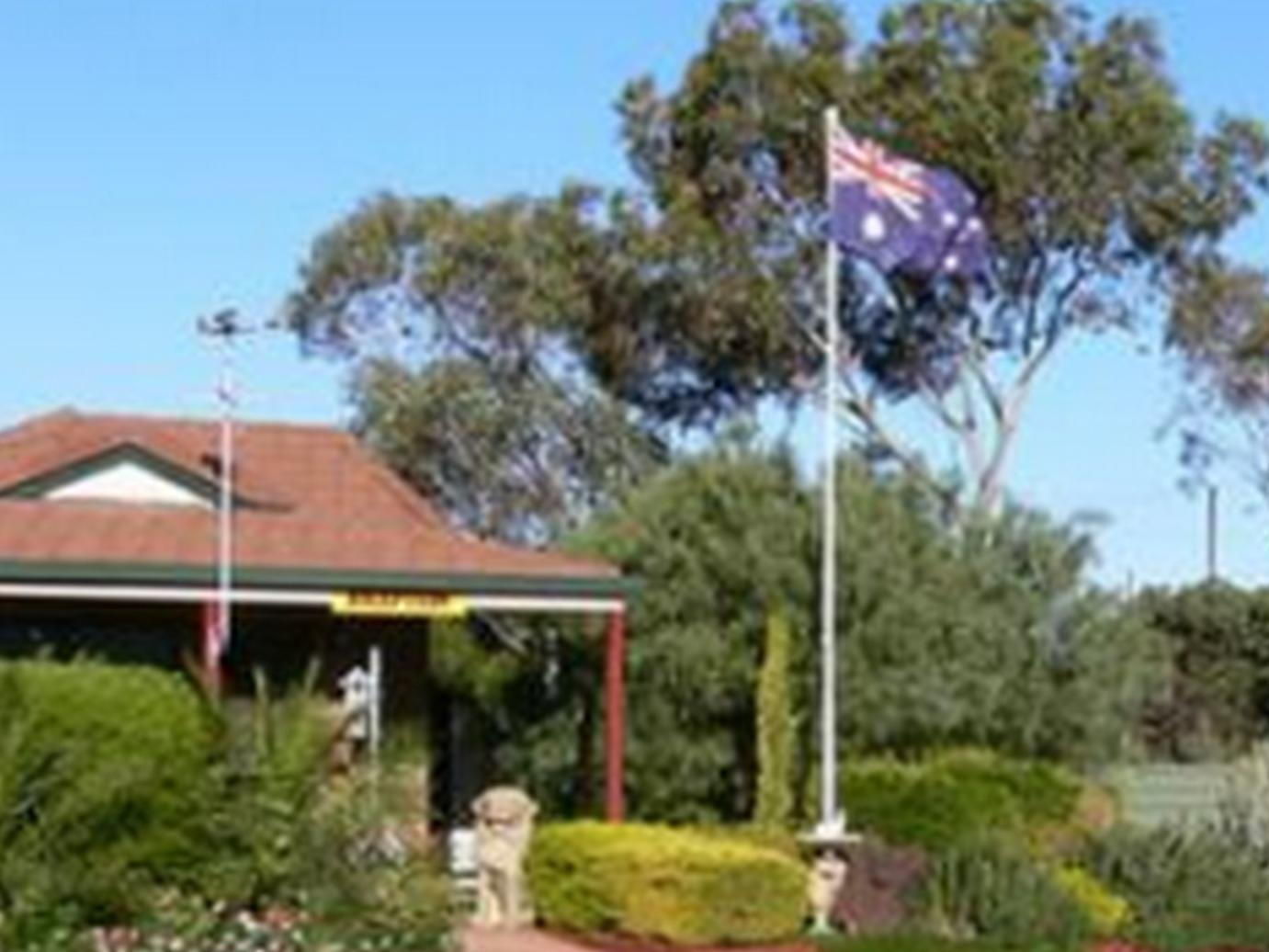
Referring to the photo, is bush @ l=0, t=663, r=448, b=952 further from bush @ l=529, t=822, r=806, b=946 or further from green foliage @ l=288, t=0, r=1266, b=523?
green foliage @ l=288, t=0, r=1266, b=523

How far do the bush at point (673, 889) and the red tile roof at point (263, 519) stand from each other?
215 inches

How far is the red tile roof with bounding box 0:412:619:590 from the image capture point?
2908 centimetres

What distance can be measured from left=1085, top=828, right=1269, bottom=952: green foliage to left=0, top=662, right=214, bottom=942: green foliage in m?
8.89

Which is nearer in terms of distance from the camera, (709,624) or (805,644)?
(805,644)

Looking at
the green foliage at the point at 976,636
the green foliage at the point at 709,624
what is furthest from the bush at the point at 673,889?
the green foliage at the point at 976,636

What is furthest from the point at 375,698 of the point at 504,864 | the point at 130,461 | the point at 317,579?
the point at 504,864

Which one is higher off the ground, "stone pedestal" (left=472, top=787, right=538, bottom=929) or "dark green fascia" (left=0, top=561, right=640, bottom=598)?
"dark green fascia" (left=0, top=561, right=640, bottom=598)

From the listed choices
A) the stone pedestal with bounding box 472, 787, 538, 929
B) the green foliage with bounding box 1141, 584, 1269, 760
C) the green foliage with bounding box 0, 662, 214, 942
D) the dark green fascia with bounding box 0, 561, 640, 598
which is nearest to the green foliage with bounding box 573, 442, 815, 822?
the dark green fascia with bounding box 0, 561, 640, 598

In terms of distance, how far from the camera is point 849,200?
27.7 metres

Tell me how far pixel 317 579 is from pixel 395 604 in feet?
2.73

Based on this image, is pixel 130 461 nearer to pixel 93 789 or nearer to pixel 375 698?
pixel 375 698

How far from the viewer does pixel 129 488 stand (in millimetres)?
32562

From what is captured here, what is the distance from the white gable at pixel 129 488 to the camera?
107 feet

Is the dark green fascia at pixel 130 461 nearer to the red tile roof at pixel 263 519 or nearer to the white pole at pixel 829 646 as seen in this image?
the red tile roof at pixel 263 519
